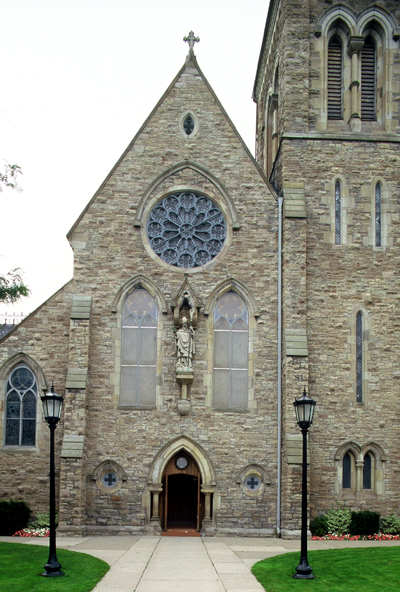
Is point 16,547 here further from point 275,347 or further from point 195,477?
point 275,347

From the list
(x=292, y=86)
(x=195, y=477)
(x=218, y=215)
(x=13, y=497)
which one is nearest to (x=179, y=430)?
(x=195, y=477)

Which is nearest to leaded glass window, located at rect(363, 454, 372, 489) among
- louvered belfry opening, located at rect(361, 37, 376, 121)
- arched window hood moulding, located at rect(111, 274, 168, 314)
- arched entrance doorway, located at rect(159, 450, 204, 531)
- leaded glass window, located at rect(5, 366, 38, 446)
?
arched entrance doorway, located at rect(159, 450, 204, 531)

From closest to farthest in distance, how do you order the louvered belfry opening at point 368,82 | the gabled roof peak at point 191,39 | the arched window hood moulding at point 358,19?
the gabled roof peak at point 191,39, the arched window hood moulding at point 358,19, the louvered belfry opening at point 368,82

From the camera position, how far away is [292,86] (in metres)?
23.8

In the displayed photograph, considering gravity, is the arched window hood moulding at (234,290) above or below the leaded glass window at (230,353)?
above

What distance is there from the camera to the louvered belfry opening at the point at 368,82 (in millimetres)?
24344

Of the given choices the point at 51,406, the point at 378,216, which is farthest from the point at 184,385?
the point at 378,216

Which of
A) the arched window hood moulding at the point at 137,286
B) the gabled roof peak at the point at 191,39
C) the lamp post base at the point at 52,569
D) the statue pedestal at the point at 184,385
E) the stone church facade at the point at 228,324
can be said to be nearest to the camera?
the lamp post base at the point at 52,569

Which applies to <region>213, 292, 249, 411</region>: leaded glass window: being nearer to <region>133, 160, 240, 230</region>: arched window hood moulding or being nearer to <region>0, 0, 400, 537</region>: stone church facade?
<region>0, 0, 400, 537</region>: stone church facade

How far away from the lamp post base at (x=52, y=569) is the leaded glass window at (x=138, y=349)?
792 centimetres

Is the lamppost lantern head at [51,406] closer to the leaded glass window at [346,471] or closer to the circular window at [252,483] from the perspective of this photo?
the circular window at [252,483]

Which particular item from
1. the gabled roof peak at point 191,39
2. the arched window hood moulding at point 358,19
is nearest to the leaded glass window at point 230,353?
the gabled roof peak at point 191,39

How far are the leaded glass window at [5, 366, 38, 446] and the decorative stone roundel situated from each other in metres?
5.60

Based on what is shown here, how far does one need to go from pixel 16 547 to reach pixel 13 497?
4.13 meters
